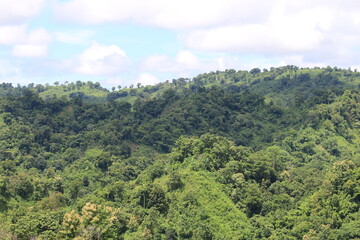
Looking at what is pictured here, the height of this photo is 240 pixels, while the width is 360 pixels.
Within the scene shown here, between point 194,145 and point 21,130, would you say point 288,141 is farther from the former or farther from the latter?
point 21,130

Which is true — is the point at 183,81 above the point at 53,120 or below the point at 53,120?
above

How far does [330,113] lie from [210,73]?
8398 centimetres

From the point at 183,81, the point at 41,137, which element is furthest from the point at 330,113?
the point at 183,81

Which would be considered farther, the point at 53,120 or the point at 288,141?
the point at 53,120

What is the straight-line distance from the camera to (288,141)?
87.8m

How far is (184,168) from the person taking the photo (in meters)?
63.1

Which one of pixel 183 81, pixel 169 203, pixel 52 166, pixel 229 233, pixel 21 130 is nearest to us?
pixel 229 233

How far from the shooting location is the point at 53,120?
99875mm

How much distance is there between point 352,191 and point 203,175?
56.1 feet

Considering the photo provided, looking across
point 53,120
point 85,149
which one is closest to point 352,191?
point 85,149

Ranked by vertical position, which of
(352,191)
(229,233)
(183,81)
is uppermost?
(183,81)

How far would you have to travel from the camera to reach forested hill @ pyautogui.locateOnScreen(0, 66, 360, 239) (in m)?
51.9

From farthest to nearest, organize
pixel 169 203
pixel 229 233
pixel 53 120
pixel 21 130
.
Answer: pixel 53 120
pixel 21 130
pixel 169 203
pixel 229 233

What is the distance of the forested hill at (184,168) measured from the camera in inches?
2045
